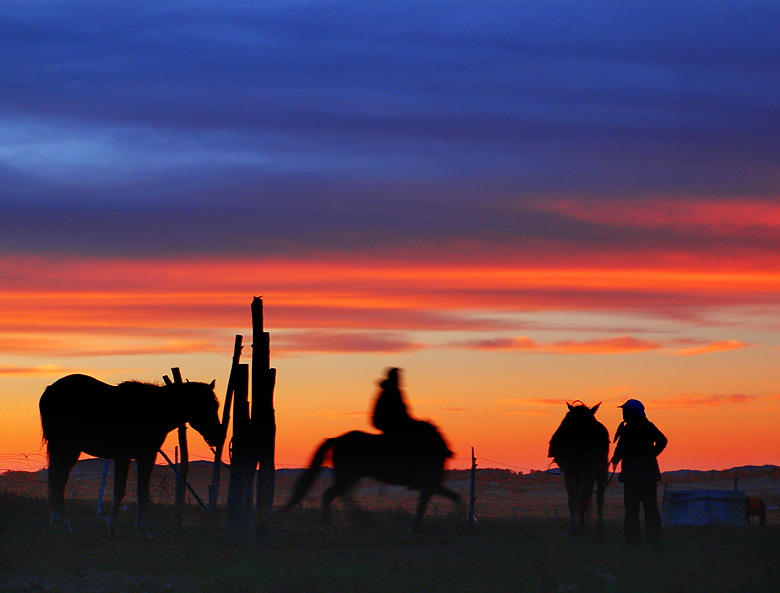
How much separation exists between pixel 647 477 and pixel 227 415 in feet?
23.1

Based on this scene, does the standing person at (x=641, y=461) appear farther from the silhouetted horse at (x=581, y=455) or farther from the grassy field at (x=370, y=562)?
the silhouetted horse at (x=581, y=455)

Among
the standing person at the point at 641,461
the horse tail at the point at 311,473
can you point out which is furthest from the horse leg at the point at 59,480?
the standing person at the point at 641,461

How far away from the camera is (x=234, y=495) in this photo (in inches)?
580

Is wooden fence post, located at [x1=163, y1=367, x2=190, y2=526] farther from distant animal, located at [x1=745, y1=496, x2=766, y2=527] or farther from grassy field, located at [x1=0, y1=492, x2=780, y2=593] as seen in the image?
distant animal, located at [x1=745, y1=496, x2=766, y2=527]

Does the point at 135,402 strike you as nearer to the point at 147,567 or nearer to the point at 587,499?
the point at 147,567

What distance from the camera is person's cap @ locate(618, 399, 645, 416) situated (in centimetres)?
1330

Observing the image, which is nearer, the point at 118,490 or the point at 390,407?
the point at 118,490

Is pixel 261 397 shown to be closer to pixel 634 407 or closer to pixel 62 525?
pixel 62 525

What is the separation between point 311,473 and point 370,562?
373 centimetres

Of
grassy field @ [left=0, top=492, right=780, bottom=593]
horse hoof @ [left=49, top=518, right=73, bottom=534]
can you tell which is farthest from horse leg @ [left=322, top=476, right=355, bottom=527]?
horse hoof @ [left=49, top=518, right=73, bottom=534]

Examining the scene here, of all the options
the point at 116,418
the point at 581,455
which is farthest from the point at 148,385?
the point at 581,455

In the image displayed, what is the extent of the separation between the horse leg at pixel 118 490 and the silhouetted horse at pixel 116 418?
19 millimetres

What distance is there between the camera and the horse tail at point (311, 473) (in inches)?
589

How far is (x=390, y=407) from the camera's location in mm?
14789
